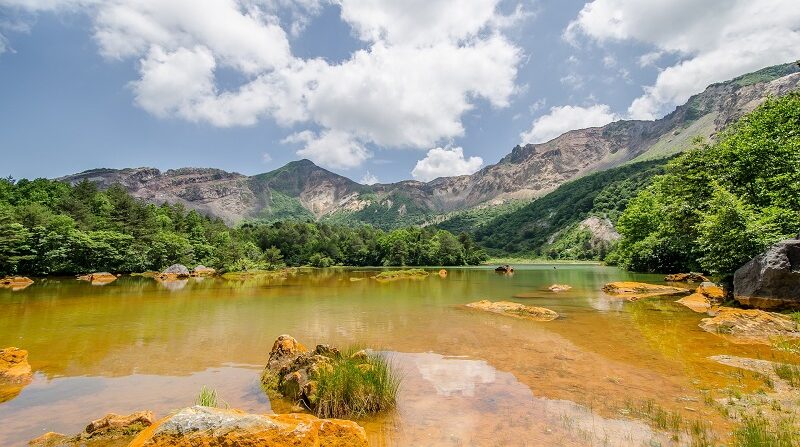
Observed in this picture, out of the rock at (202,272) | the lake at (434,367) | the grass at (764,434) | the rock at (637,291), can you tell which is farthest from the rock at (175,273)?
the grass at (764,434)

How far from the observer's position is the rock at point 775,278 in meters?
15.9

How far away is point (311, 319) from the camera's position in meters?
20.2

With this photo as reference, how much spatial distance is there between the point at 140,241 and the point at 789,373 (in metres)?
85.4

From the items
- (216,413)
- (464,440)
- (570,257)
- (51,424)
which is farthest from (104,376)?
(570,257)

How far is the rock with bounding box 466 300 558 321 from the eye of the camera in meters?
20.0

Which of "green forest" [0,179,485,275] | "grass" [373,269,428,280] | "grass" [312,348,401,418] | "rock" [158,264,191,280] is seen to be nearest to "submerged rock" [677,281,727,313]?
"grass" [312,348,401,418]

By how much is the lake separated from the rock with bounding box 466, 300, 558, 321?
79 centimetres

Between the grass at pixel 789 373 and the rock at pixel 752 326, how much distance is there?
13.4ft

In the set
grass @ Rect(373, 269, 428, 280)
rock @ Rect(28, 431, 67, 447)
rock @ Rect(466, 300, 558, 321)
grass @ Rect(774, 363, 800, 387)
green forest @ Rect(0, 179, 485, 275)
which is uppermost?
green forest @ Rect(0, 179, 485, 275)

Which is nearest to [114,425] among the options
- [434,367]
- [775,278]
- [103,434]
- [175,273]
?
[103,434]

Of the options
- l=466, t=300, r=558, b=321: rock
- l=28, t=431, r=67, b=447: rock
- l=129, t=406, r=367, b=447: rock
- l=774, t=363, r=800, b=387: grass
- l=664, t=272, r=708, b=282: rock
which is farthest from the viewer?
l=664, t=272, r=708, b=282: rock

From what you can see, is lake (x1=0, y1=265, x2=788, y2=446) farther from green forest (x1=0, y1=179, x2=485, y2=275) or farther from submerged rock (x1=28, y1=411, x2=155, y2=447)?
green forest (x1=0, y1=179, x2=485, y2=275)

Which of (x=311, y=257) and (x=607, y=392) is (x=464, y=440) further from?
(x=311, y=257)

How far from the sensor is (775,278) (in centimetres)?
1647
